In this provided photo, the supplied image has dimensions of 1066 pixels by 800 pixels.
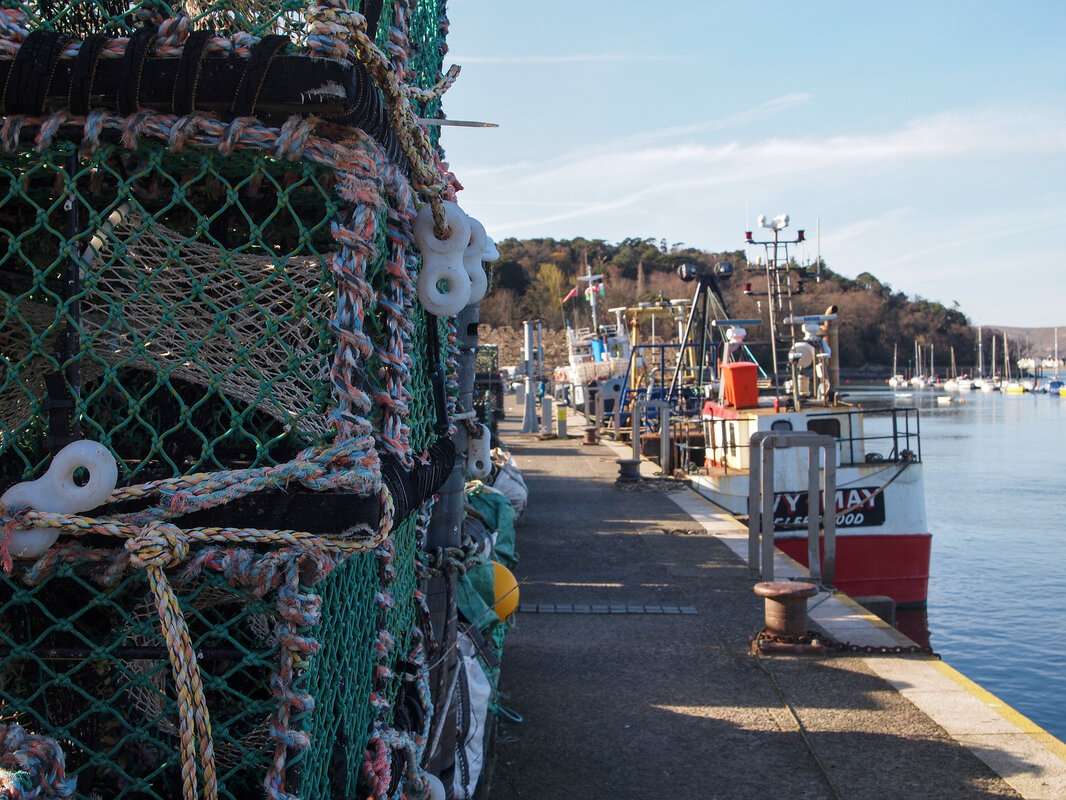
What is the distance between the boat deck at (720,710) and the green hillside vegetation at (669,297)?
150 ft

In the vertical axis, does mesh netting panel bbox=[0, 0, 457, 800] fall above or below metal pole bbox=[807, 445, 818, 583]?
above

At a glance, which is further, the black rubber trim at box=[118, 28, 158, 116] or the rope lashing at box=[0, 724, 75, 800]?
the black rubber trim at box=[118, 28, 158, 116]

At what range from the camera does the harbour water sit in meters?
11.1

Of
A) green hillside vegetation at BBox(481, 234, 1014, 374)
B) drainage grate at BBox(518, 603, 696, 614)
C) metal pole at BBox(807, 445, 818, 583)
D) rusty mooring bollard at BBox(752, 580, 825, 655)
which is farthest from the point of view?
green hillside vegetation at BBox(481, 234, 1014, 374)

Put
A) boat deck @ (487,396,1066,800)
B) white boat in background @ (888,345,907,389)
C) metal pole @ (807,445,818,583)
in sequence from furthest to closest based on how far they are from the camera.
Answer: white boat in background @ (888,345,907,389)
metal pole @ (807,445,818,583)
boat deck @ (487,396,1066,800)

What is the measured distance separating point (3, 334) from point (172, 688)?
34.9 inches

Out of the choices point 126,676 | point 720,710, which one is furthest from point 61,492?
point 720,710

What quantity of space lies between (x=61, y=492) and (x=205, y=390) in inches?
24.0

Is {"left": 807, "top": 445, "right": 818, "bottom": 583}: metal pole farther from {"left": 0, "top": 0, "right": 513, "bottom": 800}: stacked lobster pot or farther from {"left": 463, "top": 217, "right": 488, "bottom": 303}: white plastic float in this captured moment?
{"left": 0, "top": 0, "right": 513, "bottom": 800}: stacked lobster pot

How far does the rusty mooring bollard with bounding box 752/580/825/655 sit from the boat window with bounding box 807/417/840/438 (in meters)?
7.67

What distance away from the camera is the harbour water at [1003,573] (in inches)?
437

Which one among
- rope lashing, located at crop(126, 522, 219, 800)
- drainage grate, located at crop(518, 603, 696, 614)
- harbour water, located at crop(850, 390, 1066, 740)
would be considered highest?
rope lashing, located at crop(126, 522, 219, 800)

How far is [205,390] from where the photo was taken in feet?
6.99

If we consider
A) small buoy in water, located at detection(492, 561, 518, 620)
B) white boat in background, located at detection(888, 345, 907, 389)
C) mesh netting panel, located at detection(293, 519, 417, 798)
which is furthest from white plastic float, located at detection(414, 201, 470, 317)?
white boat in background, located at detection(888, 345, 907, 389)
